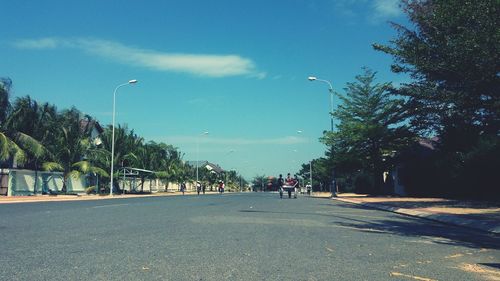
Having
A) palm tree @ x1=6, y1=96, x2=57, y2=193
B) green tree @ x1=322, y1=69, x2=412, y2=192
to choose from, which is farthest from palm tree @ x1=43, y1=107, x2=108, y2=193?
green tree @ x1=322, y1=69, x2=412, y2=192

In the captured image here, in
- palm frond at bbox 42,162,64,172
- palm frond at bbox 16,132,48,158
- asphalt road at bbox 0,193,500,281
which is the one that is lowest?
asphalt road at bbox 0,193,500,281

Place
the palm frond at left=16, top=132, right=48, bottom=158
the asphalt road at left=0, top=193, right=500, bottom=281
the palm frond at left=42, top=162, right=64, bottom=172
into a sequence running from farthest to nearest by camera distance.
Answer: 1. the palm frond at left=42, top=162, right=64, bottom=172
2. the palm frond at left=16, top=132, right=48, bottom=158
3. the asphalt road at left=0, top=193, right=500, bottom=281

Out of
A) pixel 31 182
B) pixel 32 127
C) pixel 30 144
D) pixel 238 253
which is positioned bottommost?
pixel 238 253

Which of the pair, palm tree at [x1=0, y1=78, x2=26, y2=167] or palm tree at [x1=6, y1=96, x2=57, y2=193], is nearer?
palm tree at [x1=0, y1=78, x2=26, y2=167]

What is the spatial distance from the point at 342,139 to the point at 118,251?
103 ft

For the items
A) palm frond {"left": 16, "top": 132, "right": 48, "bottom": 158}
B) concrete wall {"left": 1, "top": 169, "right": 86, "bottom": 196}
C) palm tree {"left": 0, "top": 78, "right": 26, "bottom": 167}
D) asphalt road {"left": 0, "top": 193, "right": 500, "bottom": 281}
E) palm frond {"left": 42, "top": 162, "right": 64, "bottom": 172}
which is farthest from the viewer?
Answer: palm frond {"left": 42, "top": 162, "right": 64, "bottom": 172}

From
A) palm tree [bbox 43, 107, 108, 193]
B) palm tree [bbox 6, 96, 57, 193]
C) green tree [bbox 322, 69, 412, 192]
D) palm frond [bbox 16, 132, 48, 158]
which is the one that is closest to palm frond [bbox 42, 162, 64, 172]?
palm tree [bbox 43, 107, 108, 193]

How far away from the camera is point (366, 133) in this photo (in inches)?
1330

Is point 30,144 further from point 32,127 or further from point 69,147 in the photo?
point 69,147

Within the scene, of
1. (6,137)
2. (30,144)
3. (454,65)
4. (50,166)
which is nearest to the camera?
(454,65)

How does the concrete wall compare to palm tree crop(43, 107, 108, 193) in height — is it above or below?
below

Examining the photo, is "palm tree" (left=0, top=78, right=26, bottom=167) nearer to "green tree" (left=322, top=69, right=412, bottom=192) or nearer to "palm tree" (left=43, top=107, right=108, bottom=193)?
"palm tree" (left=43, top=107, right=108, bottom=193)

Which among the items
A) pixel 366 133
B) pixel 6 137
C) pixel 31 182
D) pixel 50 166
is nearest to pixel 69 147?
pixel 50 166

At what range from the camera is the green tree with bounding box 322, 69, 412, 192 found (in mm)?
34125
